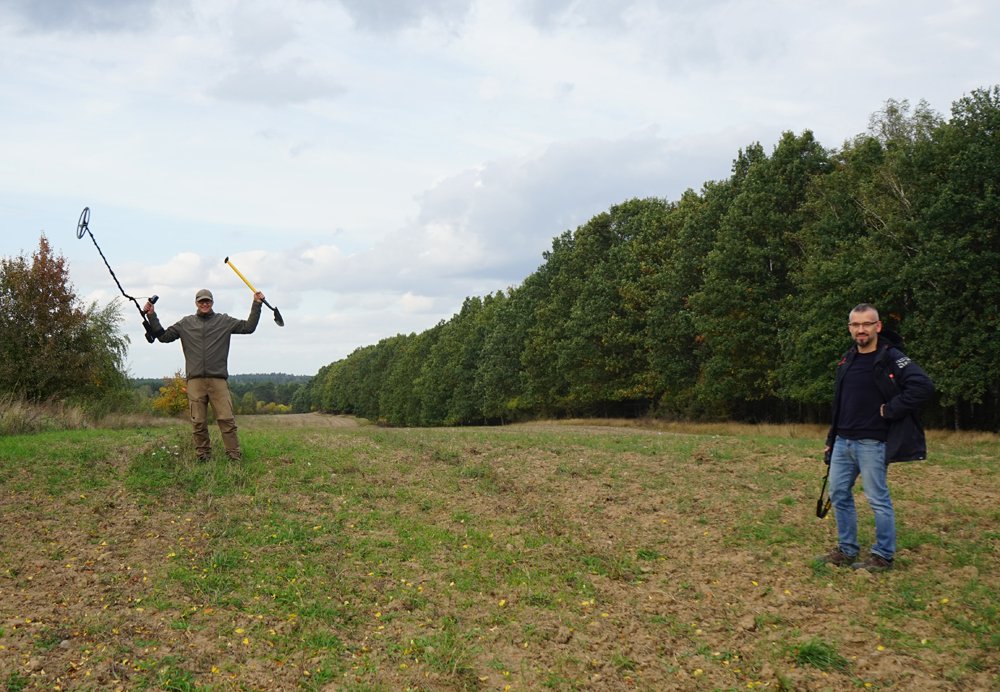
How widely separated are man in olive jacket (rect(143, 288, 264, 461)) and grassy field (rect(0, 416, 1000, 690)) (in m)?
0.91

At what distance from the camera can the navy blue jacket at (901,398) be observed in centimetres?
716

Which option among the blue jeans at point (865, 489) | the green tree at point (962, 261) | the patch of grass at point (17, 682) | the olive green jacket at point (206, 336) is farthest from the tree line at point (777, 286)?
the patch of grass at point (17, 682)

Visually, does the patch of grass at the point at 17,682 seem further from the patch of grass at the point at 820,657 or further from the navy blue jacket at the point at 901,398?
the navy blue jacket at the point at 901,398

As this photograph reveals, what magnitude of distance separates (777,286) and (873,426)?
2406 centimetres

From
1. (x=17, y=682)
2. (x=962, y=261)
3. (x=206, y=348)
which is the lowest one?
(x=17, y=682)

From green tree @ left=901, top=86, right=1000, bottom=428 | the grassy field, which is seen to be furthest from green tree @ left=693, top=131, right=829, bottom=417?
the grassy field

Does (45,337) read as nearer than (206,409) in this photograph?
No

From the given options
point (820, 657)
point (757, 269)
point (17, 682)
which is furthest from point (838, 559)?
point (757, 269)

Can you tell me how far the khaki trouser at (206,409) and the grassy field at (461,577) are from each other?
37cm

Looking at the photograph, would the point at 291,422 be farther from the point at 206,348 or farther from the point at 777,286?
the point at 206,348

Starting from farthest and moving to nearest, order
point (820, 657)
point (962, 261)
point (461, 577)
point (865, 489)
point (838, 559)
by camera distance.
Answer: point (962, 261) → point (461, 577) → point (838, 559) → point (865, 489) → point (820, 657)

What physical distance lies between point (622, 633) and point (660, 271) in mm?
31218

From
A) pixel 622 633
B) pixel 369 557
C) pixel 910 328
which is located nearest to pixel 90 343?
pixel 369 557

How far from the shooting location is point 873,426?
7508 mm
